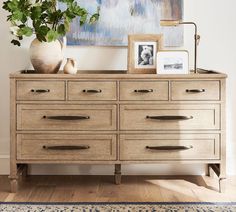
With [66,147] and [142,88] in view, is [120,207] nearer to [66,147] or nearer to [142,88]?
[66,147]

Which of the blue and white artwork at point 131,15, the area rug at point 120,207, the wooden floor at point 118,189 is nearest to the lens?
the area rug at point 120,207

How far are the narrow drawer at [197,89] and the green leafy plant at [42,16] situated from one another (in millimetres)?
799

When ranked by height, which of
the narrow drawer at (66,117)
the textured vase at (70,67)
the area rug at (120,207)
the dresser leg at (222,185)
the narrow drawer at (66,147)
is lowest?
the area rug at (120,207)

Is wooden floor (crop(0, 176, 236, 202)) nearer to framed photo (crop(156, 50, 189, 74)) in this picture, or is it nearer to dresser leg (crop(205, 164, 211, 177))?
dresser leg (crop(205, 164, 211, 177))

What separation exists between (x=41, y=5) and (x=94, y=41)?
560 mm

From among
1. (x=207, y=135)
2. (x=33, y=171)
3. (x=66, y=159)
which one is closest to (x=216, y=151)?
(x=207, y=135)

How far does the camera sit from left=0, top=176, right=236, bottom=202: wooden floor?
133 inches

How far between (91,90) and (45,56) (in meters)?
0.40

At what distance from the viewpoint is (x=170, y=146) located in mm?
3494

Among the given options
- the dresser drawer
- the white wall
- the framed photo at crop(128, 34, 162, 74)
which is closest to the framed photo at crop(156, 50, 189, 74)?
the framed photo at crop(128, 34, 162, 74)

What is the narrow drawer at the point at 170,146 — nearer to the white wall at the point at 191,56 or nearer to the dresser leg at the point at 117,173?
the dresser leg at the point at 117,173

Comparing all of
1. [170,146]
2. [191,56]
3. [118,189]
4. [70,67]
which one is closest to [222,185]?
[170,146]

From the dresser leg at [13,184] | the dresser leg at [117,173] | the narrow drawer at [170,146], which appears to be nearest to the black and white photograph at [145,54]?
the narrow drawer at [170,146]

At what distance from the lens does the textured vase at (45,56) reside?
11.6 ft
